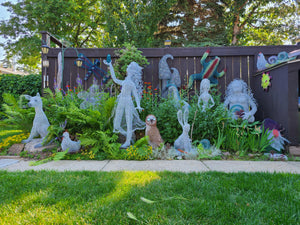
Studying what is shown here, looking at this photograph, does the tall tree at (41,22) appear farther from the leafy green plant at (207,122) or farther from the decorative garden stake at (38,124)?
the leafy green plant at (207,122)

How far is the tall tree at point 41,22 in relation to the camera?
38.1ft

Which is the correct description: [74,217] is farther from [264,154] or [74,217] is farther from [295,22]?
[295,22]

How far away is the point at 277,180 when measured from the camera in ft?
6.74

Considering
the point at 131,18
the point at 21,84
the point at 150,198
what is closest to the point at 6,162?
the point at 150,198

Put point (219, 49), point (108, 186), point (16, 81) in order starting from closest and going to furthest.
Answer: point (108, 186) → point (219, 49) → point (16, 81)

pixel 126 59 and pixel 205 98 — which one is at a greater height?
pixel 126 59

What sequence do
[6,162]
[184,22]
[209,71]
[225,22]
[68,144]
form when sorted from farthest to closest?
[184,22]
[225,22]
[209,71]
[68,144]
[6,162]

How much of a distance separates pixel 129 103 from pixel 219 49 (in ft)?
11.0

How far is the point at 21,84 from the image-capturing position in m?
6.89

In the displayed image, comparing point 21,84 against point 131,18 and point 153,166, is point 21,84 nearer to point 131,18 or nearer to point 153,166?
point 131,18

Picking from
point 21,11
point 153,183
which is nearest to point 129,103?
point 153,183

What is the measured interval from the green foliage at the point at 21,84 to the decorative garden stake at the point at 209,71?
5.61 m

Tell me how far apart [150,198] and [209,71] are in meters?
4.47

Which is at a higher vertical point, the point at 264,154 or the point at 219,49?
the point at 219,49
